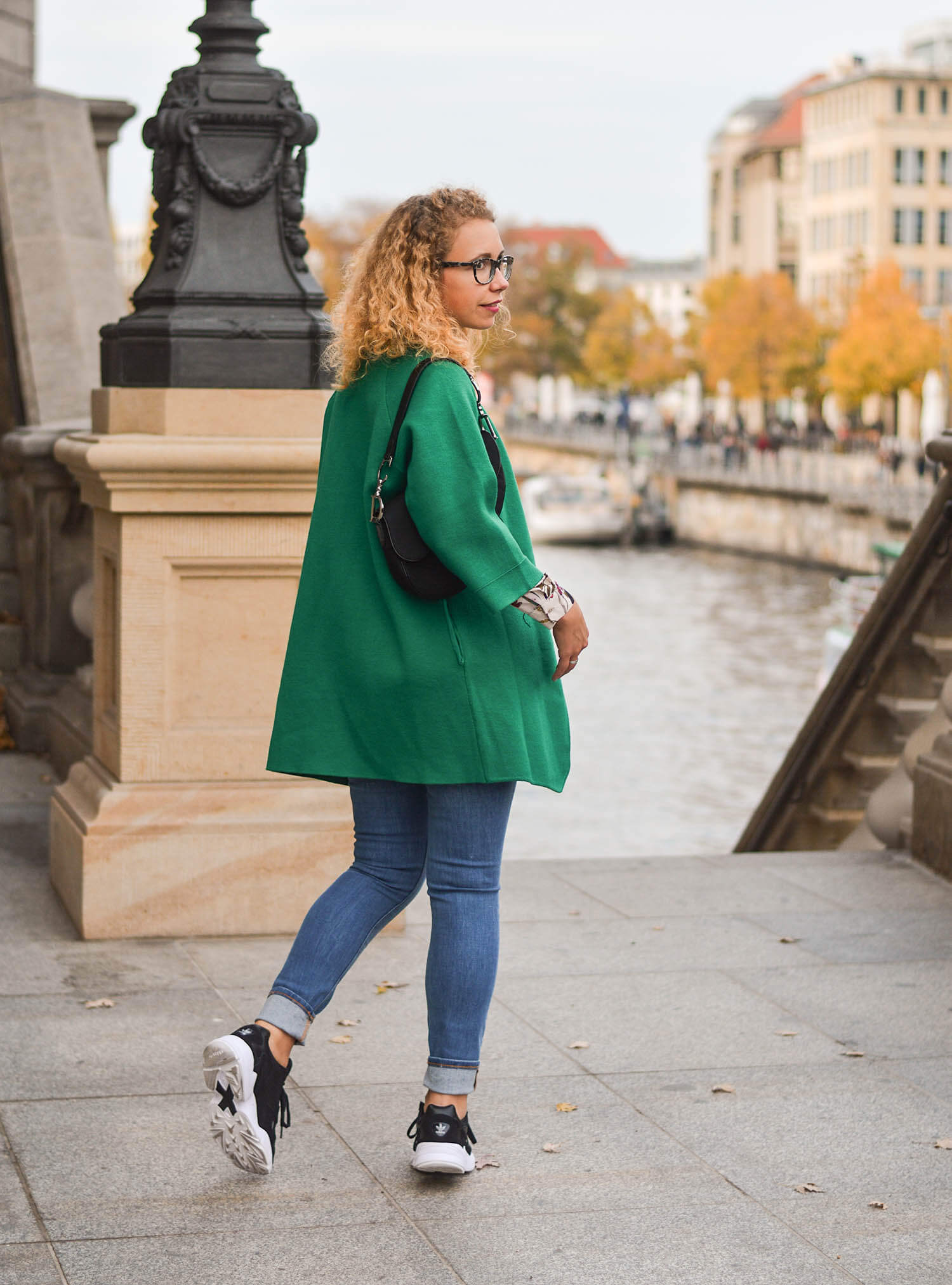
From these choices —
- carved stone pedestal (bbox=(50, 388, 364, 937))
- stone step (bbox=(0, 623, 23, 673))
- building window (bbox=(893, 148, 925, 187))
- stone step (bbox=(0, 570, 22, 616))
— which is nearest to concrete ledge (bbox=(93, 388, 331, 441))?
carved stone pedestal (bbox=(50, 388, 364, 937))

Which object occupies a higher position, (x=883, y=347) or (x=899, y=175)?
(x=899, y=175)

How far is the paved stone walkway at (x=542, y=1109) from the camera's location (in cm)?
302

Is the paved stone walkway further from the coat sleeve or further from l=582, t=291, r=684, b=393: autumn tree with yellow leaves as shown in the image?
l=582, t=291, r=684, b=393: autumn tree with yellow leaves

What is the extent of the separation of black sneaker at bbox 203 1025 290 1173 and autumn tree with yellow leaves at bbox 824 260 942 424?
65.8 meters

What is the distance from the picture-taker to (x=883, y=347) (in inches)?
2650

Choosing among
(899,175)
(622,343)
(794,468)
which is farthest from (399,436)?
(622,343)

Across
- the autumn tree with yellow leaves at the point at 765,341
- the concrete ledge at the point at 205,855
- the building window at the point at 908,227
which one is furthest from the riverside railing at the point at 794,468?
the concrete ledge at the point at 205,855

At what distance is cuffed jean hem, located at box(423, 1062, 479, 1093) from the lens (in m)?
3.39

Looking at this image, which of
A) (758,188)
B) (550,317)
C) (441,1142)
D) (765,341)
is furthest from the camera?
(550,317)

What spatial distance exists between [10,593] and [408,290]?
16.9 feet

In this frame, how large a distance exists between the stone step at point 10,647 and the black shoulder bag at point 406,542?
16.2 feet

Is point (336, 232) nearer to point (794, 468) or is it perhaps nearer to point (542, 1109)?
point (794, 468)

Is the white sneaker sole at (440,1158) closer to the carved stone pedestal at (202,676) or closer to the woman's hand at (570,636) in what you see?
the woman's hand at (570,636)

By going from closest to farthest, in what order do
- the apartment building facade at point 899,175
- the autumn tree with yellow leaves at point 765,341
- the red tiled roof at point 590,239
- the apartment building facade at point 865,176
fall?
the autumn tree with yellow leaves at point 765,341, the apartment building facade at point 899,175, the apartment building facade at point 865,176, the red tiled roof at point 590,239
